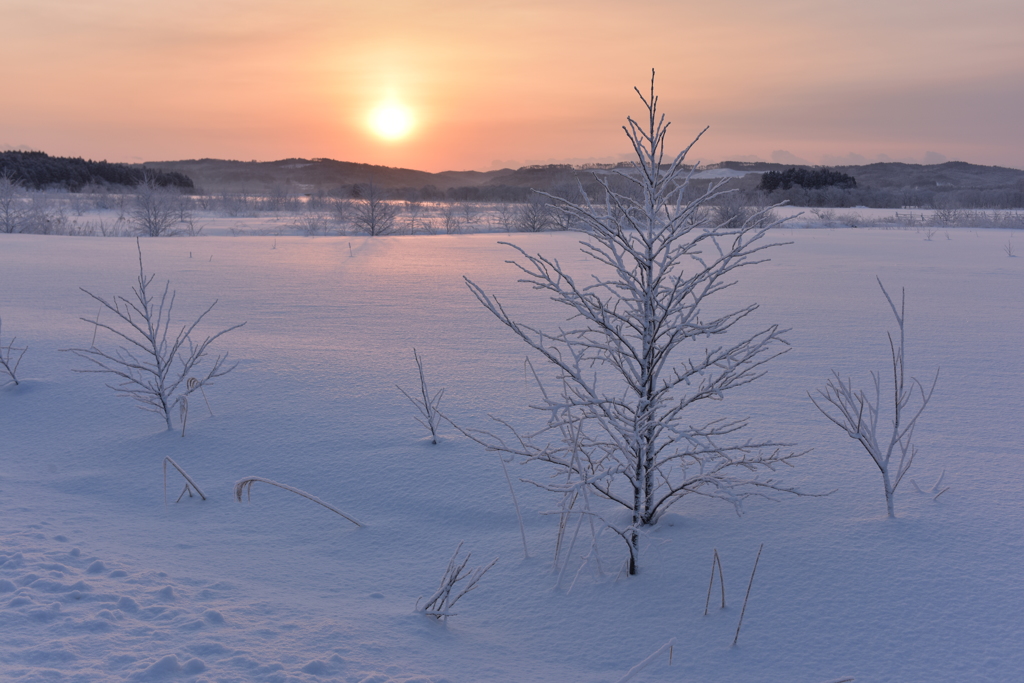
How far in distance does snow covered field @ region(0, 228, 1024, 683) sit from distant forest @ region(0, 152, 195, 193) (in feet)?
142

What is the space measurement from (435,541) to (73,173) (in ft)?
180

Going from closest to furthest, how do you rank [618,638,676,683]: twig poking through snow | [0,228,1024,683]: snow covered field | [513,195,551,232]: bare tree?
[618,638,676,683]: twig poking through snow, [0,228,1024,683]: snow covered field, [513,195,551,232]: bare tree

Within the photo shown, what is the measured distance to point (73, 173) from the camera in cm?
4622

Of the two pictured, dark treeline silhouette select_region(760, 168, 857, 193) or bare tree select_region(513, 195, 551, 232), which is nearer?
→ bare tree select_region(513, 195, 551, 232)

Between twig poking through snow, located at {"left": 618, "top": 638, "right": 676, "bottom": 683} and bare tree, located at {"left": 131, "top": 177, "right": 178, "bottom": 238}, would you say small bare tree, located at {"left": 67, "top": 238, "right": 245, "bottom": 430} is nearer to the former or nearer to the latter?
twig poking through snow, located at {"left": 618, "top": 638, "right": 676, "bottom": 683}

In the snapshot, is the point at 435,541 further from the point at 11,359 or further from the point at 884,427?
the point at 11,359

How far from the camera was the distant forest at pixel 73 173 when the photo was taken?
42094 millimetres

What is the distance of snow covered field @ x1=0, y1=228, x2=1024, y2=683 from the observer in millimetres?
1536

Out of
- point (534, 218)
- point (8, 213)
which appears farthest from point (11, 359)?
point (534, 218)

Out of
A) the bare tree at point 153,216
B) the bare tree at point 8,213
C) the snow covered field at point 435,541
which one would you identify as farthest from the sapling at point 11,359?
the bare tree at point 153,216

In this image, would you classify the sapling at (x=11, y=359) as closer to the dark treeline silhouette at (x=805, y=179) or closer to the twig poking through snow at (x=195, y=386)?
the twig poking through snow at (x=195, y=386)

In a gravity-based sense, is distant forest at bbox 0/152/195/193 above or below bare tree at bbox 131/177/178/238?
above

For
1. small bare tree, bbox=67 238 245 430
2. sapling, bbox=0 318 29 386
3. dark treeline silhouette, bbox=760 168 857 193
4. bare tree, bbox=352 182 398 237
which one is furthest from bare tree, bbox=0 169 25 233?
dark treeline silhouette, bbox=760 168 857 193

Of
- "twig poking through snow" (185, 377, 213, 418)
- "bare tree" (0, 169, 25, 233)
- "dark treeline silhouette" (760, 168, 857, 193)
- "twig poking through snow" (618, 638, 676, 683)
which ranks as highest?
"dark treeline silhouette" (760, 168, 857, 193)
